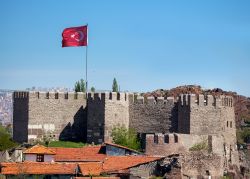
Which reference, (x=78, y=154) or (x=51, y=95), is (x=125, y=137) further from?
(x=51, y=95)

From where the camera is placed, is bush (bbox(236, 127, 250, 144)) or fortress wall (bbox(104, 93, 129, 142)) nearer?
fortress wall (bbox(104, 93, 129, 142))

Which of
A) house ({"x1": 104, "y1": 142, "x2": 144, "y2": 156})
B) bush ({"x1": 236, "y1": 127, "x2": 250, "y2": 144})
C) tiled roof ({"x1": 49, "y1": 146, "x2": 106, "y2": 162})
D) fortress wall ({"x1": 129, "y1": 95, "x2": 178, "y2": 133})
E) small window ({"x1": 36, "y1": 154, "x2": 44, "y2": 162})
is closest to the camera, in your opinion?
small window ({"x1": 36, "y1": 154, "x2": 44, "y2": 162})

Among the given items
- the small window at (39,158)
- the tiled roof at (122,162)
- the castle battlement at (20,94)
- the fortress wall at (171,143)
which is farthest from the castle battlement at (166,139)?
the castle battlement at (20,94)

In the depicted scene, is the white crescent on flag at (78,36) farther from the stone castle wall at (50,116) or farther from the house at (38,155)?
the house at (38,155)

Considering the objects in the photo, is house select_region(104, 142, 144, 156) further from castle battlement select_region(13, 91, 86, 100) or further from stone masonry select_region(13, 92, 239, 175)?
castle battlement select_region(13, 91, 86, 100)

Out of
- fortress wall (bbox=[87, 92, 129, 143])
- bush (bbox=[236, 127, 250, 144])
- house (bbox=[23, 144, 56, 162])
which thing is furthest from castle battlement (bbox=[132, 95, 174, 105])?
bush (bbox=[236, 127, 250, 144])

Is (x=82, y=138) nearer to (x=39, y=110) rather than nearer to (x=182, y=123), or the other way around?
(x=39, y=110)

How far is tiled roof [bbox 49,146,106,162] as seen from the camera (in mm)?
46312

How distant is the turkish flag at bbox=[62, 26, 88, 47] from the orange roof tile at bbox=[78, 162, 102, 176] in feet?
44.4

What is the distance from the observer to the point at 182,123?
5091cm

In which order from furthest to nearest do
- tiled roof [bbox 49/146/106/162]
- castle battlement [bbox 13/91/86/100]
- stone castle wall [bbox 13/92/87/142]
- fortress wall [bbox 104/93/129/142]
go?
1. castle battlement [bbox 13/91/86/100]
2. stone castle wall [bbox 13/92/87/142]
3. fortress wall [bbox 104/93/129/142]
4. tiled roof [bbox 49/146/106/162]

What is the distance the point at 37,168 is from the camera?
4291cm

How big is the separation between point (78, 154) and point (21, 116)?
826 cm

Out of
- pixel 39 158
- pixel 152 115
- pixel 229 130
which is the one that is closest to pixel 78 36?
pixel 152 115
